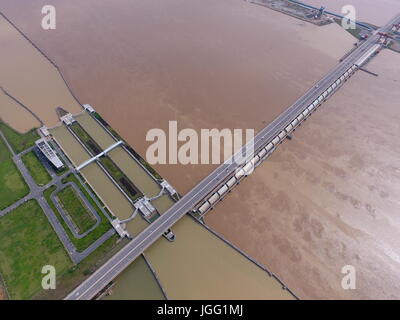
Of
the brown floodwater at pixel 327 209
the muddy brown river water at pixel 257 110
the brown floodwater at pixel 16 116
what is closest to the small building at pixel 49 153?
the brown floodwater at pixel 16 116

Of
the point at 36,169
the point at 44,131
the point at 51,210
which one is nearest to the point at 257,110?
the point at 44,131

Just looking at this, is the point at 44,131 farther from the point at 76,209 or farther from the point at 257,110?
the point at 257,110

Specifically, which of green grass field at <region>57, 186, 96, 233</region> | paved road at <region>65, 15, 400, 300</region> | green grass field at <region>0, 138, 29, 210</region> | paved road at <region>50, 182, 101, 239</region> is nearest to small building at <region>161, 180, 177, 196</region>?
paved road at <region>65, 15, 400, 300</region>

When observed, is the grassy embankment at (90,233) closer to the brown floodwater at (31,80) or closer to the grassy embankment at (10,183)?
the grassy embankment at (10,183)

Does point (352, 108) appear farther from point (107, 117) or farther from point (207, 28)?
point (107, 117)

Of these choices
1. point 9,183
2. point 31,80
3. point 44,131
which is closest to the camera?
point 9,183

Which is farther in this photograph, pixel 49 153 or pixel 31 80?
pixel 31 80

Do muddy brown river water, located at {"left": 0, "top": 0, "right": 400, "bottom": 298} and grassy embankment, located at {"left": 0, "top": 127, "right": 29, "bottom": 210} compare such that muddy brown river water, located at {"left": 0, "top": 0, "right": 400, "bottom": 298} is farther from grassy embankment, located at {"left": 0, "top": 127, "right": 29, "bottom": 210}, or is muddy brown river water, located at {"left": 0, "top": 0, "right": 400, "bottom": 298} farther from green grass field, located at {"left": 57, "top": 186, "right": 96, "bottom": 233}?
grassy embankment, located at {"left": 0, "top": 127, "right": 29, "bottom": 210}
